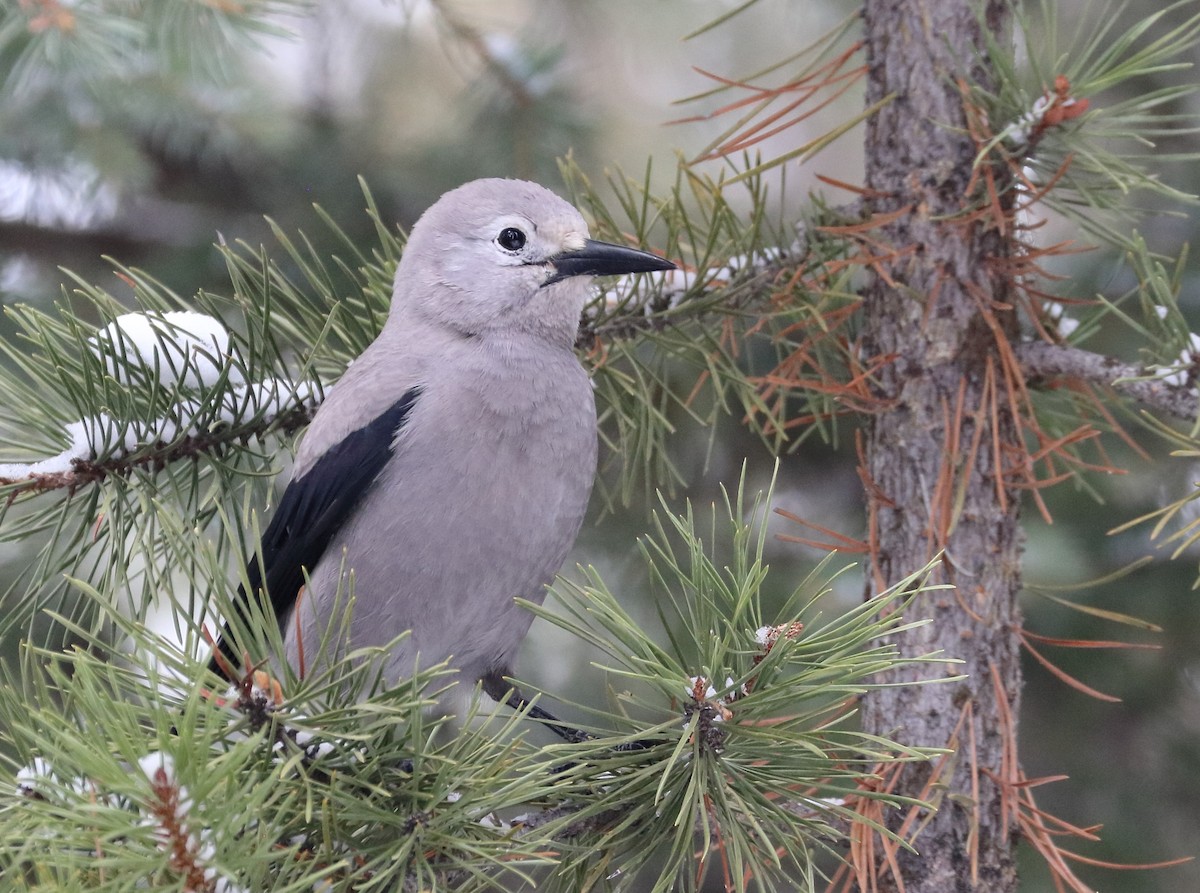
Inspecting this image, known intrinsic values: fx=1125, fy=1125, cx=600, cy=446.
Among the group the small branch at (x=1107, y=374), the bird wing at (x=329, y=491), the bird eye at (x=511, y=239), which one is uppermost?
the bird eye at (x=511, y=239)

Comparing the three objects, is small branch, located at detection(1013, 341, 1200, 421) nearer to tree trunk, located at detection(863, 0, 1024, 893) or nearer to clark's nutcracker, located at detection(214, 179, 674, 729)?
tree trunk, located at detection(863, 0, 1024, 893)

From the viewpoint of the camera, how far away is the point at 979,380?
1.82m

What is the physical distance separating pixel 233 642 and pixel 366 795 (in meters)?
0.22

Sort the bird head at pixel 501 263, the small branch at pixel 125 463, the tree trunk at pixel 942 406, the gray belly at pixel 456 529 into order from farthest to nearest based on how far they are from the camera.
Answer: the bird head at pixel 501 263, the gray belly at pixel 456 529, the tree trunk at pixel 942 406, the small branch at pixel 125 463

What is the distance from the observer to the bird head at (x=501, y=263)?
215cm

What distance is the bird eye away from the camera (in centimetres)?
222

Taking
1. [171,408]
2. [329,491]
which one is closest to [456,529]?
[329,491]

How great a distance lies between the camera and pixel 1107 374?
1.71m

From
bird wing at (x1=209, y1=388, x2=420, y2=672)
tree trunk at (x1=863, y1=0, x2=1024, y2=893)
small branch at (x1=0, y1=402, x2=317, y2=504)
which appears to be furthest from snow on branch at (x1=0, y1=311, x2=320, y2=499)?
tree trunk at (x1=863, y1=0, x2=1024, y2=893)

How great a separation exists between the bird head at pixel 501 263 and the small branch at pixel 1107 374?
742 mm

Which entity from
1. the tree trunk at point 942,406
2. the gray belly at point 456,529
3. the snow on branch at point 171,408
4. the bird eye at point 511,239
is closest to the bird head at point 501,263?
the bird eye at point 511,239

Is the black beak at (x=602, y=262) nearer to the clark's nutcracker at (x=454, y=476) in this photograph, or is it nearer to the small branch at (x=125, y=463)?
the clark's nutcracker at (x=454, y=476)

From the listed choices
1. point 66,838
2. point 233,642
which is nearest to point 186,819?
point 66,838

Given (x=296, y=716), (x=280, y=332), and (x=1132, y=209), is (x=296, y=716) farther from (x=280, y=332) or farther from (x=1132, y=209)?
(x=1132, y=209)
